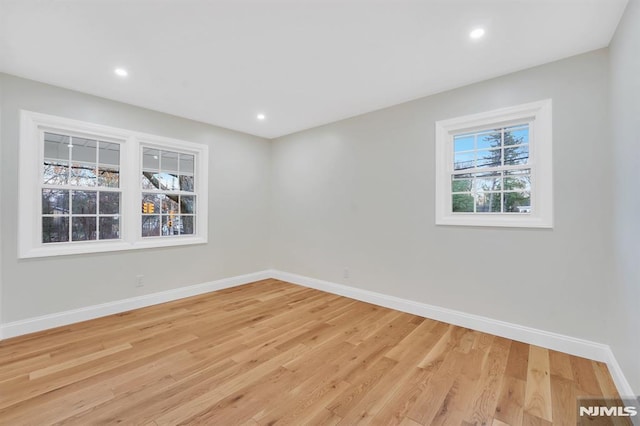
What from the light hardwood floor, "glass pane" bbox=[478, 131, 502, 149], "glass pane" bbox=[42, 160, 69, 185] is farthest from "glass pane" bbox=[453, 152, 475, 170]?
"glass pane" bbox=[42, 160, 69, 185]

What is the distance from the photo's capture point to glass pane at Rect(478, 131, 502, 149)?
115 inches

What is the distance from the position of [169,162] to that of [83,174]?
39.8 inches

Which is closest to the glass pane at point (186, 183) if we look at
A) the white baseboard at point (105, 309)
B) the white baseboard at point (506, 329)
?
the white baseboard at point (105, 309)

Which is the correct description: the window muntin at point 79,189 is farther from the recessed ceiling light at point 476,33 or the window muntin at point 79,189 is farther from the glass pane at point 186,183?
the recessed ceiling light at point 476,33

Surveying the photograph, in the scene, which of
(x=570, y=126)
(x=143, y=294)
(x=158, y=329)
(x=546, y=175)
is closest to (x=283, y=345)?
(x=158, y=329)

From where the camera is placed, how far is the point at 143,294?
3627 mm

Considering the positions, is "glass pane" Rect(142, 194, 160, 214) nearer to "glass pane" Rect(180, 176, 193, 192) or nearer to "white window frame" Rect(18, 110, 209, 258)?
"white window frame" Rect(18, 110, 209, 258)

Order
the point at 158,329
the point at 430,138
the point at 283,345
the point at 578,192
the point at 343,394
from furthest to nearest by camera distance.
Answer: the point at 430,138 < the point at 158,329 < the point at 283,345 < the point at 578,192 < the point at 343,394

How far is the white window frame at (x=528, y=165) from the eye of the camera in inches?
100

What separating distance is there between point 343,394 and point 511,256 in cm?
209

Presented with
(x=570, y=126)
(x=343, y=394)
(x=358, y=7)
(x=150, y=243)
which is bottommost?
(x=343, y=394)

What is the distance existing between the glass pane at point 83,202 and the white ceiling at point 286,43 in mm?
1198

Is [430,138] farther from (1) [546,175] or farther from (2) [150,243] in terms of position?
(2) [150,243]

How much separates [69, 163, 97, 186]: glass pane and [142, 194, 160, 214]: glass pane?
58 centimetres
